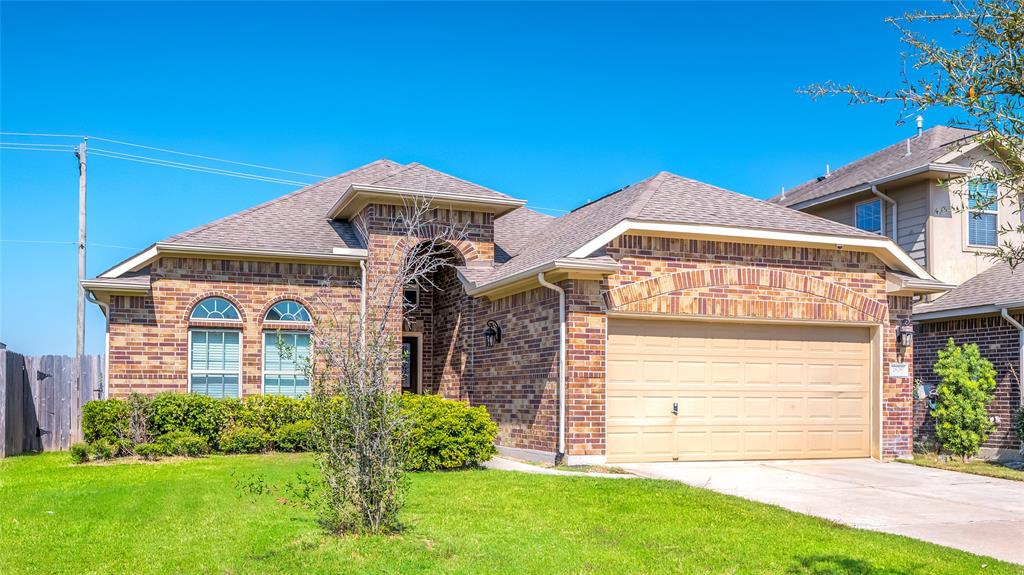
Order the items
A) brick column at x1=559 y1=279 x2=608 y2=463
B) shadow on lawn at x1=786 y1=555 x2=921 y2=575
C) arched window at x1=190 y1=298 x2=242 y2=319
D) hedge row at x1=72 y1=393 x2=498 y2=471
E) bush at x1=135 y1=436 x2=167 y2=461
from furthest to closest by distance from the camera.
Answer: arched window at x1=190 y1=298 x2=242 y2=319
bush at x1=135 y1=436 x2=167 y2=461
brick column at x1=559 y1=279 x2=608 y2=463
hedge row at x1=72 y1=393 x2=498 y2=471
shadow on lawn at x1=786 y1=555 x2=921 y2=575

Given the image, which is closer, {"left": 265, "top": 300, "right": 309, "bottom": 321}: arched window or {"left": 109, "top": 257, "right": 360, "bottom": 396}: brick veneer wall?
{"left": 109, "top": 257, "right": 360, "bottom": 396}: brick veneer wall

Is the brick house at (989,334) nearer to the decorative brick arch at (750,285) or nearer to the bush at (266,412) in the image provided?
the decorative brick arch at (750,285)

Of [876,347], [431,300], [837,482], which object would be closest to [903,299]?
[876,347]

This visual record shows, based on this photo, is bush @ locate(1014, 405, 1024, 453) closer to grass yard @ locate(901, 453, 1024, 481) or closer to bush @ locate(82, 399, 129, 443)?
grass yard @ locate(901, 453, 1024, 481)

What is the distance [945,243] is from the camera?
1917cm

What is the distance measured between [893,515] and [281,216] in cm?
1266

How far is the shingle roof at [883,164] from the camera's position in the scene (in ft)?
65.0

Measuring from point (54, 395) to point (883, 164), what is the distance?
Answer: 18.3 m

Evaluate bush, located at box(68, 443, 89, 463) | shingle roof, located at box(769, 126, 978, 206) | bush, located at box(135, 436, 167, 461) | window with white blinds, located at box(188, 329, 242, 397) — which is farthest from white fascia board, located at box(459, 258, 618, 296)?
shingle roof, located at box(769, 126, 978, 206)

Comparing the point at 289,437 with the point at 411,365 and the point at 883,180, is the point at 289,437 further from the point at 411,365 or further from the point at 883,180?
the point at 883,180

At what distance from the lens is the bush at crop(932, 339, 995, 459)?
52.3 feet

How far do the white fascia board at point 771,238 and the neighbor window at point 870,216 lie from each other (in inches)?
199

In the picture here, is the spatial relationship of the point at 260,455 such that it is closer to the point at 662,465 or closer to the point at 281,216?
the point at 281,216

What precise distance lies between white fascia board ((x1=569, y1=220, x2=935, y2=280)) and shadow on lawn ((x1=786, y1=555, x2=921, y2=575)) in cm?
667
